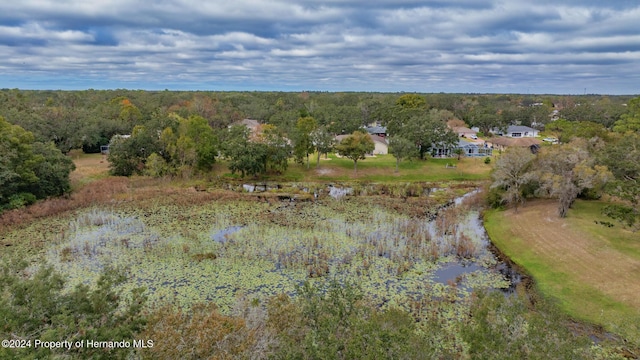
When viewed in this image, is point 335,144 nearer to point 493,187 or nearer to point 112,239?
point 493,187

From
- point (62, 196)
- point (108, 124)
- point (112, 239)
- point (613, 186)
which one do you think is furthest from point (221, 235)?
point (108, 124)

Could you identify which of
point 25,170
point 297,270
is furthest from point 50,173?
point 297,270

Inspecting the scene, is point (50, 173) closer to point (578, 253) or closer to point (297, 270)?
point (297, 270)

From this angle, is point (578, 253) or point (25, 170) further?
point (25, 170)

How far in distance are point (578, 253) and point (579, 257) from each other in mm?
479

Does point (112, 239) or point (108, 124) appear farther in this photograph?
point (108, 124)

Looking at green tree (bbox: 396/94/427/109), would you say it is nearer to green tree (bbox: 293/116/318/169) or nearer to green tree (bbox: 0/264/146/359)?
green tree (bbox: 293/116/318/169)

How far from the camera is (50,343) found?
322 inches

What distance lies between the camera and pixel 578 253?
21.9 metres

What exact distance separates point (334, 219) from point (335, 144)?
19944mm

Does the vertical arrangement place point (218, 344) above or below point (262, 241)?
above

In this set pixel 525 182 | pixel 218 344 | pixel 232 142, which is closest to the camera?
pixel 218 344

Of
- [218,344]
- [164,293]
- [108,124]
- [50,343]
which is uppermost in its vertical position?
[108,124]

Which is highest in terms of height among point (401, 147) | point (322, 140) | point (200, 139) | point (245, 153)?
point (200, 139)
